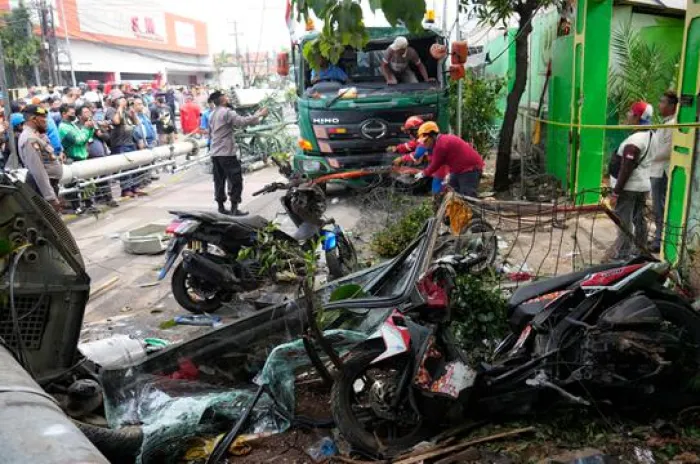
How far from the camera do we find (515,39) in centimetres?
1002

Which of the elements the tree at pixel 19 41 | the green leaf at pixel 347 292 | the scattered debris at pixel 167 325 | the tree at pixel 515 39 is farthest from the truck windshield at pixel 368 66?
the tree at pixel 19 41

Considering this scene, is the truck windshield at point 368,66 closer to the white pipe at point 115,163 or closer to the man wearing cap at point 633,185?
the white pipe at point 115,163

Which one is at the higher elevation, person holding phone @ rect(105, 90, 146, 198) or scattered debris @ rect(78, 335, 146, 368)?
person holding phone @ rect(105, 90, 146, 198)

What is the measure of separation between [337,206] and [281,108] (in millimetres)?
7984

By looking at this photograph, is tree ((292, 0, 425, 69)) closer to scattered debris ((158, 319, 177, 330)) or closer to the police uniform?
scattered debris ((158, 319, 177, 330))

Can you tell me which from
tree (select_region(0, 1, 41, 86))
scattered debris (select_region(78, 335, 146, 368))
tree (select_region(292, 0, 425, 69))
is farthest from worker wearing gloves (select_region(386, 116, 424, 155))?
tree (select_region(0, 1, 41, 86))

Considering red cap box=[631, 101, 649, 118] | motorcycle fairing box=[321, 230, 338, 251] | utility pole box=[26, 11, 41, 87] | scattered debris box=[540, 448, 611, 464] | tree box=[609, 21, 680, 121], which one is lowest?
scattered debris box=[540, 448, 611, 464]

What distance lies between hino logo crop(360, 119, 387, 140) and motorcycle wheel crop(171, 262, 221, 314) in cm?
457

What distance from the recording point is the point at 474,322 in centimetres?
399

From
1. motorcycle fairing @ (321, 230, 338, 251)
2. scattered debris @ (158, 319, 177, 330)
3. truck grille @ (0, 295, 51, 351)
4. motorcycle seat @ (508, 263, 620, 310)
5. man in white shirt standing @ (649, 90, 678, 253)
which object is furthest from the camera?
motorcycle fairing @ (321, 230, 338, 251)

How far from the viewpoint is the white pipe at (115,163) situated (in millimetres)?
9227

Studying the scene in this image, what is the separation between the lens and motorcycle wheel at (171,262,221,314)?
559cm

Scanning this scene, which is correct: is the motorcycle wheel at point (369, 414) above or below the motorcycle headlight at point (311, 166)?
below

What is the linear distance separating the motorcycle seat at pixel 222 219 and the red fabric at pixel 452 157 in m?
2.18
